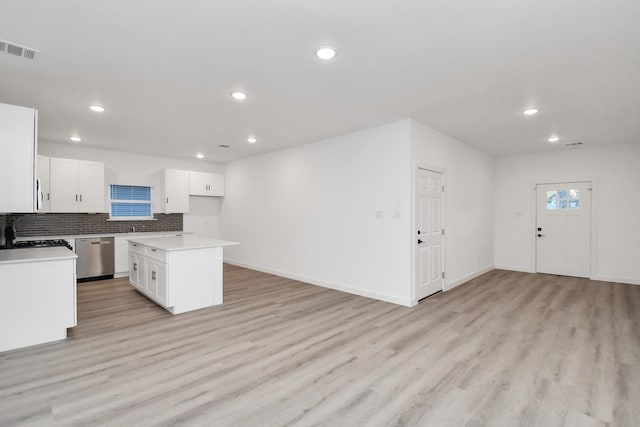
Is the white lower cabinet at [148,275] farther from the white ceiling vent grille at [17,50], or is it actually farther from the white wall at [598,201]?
the white wall at [598,201]

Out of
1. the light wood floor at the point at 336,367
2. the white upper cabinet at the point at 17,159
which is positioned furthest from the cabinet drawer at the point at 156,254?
the white upper cabinet at the point at 17,159

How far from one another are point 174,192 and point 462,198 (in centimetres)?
612

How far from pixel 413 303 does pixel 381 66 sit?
10.2ft

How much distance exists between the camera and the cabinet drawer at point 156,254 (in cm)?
414

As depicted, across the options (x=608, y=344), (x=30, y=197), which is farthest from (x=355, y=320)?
(x=30, y=197)

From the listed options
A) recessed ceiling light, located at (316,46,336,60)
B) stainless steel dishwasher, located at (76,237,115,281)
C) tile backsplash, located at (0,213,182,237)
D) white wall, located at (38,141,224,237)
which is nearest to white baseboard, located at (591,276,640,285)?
recessed ceiling light, located at (316,46,336,60)

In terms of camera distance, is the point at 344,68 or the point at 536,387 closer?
the point at 536,387

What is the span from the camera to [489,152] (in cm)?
675

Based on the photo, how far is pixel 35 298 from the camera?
311 cm

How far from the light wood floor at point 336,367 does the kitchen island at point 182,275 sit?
0.83 feet

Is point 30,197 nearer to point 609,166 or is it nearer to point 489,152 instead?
point 489,152

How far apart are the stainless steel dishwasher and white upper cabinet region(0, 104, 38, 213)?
11.4 feet

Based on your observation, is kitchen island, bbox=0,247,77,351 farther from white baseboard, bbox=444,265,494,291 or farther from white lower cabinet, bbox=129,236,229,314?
white baseboard, bbox=444,265,494,291

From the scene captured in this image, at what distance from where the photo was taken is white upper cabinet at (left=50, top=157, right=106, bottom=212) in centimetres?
575
